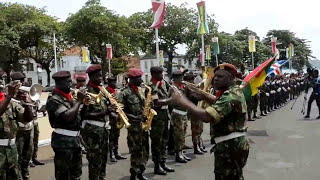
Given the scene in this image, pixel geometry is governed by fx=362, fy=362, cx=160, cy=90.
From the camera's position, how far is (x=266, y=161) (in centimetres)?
804

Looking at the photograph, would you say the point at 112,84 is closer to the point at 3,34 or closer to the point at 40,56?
the point at 3,34

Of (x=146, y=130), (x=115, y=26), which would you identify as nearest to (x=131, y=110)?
(x=146, y=130)

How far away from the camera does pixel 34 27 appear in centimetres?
4809

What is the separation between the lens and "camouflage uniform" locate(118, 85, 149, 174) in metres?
6.45

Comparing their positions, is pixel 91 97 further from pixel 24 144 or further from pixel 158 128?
pixel 24 144

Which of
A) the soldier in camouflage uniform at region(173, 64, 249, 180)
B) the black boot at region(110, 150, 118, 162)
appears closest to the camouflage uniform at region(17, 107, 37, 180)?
the black boot at region(110, 150, 118, 162)

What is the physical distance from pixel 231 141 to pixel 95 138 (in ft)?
8.12

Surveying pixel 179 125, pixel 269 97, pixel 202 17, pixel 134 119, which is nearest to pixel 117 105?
pixel 134 119

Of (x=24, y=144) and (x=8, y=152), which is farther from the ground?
(x=8, y=152)

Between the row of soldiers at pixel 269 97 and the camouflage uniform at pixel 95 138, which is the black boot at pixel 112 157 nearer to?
the camouflage uniform at pixel 95 138

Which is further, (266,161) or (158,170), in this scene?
(266,161)

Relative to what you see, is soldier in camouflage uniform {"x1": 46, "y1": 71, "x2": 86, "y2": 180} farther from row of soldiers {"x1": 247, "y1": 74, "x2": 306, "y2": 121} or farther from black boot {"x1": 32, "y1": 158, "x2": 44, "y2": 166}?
row of soldiers {"x1": 247, "y1": 74, "x2": 306, "y2": 121}

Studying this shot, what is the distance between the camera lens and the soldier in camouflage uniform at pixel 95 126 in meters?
5.66

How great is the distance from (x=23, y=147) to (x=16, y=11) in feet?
157
